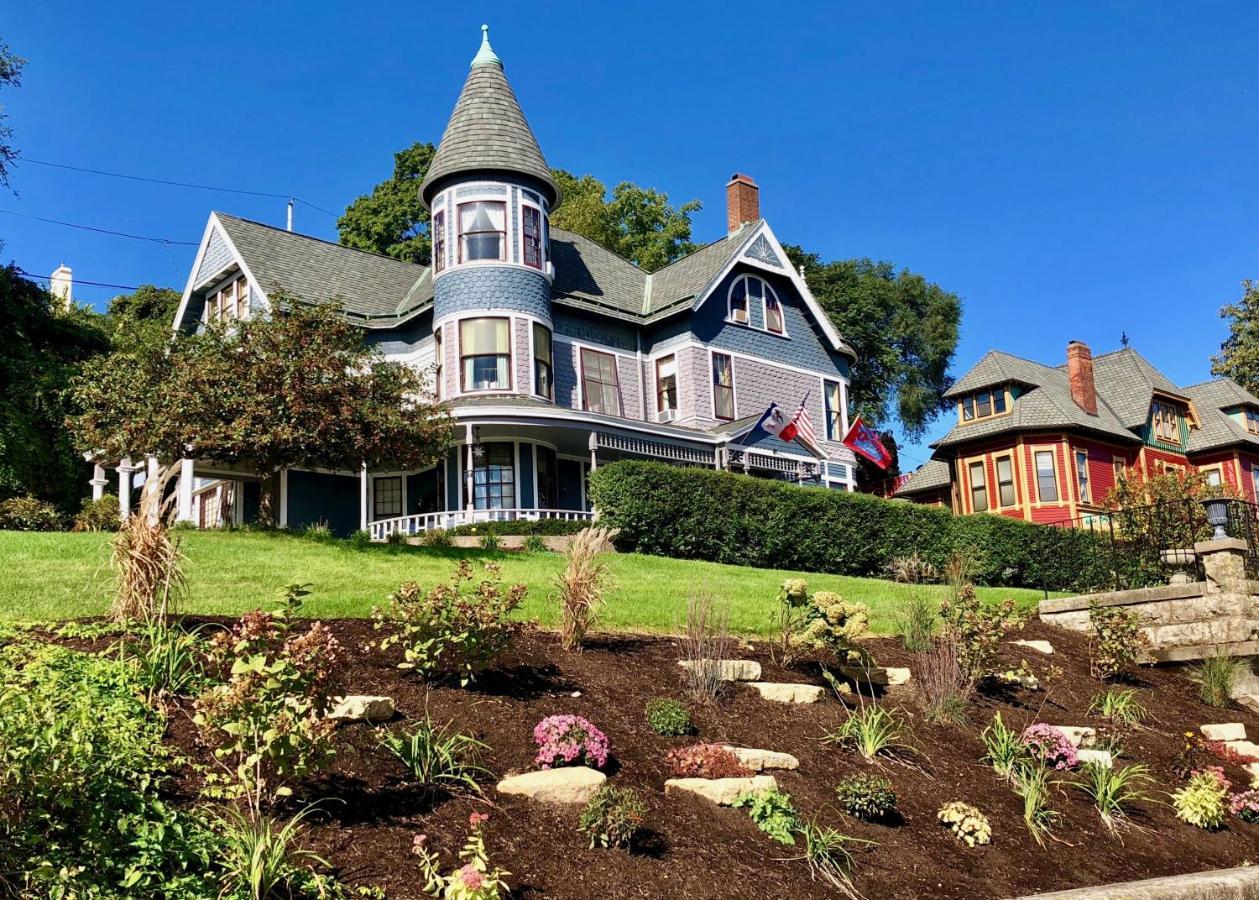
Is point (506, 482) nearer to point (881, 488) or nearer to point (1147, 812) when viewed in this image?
point (1147, 812)

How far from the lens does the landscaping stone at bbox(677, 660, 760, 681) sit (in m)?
8.55

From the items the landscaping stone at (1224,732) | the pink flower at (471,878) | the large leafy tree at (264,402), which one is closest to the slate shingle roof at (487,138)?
the large leafy tree at (264,402)

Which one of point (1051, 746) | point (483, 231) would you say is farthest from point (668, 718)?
point (483, 231)

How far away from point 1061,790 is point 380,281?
22767mm

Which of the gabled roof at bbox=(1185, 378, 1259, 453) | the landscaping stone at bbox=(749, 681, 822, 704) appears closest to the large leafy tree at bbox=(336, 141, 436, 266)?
the gabled roof at bbox=(1185, 378, 1259, 453)

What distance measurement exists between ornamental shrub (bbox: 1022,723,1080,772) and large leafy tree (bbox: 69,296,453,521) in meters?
10.9

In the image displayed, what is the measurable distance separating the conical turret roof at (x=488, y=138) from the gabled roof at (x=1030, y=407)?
674 inches

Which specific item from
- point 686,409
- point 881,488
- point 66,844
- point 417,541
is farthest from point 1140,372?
point 66,844

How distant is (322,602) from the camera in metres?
9.75

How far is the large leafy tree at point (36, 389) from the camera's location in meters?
25.4

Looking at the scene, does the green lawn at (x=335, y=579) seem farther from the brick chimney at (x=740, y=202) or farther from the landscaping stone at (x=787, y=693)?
the brick chimney at (x=740, y=202)

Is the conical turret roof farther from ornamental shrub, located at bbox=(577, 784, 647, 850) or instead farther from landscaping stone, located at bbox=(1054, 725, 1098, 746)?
ornamental shrub, located at bbox=(577, 784, 647, 850)

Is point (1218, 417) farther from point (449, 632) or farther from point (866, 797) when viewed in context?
→ point (449, 632)

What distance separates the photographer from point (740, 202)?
99.7 ft
